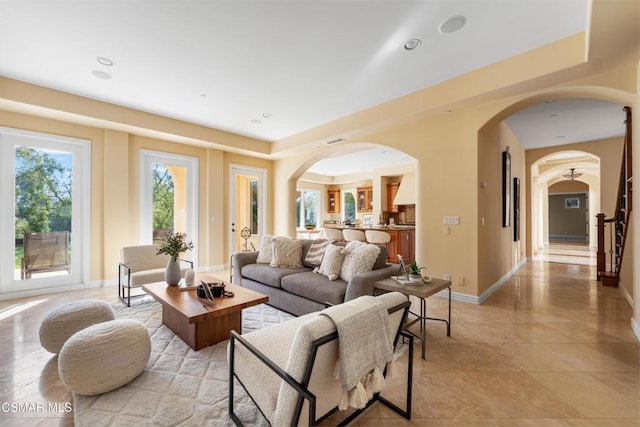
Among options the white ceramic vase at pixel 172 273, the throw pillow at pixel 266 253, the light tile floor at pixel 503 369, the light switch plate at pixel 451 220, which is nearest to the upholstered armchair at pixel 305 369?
the light tile floor at pixel 503 369

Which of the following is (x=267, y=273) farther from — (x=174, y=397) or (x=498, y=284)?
(x=498, y=284)

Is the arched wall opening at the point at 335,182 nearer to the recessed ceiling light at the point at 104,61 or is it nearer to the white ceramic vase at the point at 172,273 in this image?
the white ceramic vase at the point at 172,273

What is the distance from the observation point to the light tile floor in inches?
67.4

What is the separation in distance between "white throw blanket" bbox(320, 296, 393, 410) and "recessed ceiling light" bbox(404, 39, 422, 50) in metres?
2.59

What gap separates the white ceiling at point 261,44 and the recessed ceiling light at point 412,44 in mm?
65

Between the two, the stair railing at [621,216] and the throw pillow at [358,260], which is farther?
the stair railing at [621,216]

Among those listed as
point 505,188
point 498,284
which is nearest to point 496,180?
point 505,188

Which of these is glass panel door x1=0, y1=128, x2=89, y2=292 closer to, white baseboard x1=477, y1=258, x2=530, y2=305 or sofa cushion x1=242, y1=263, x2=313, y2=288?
sofa cushion x1=242, y1=263, x2=313, y2=288

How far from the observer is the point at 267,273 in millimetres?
3664

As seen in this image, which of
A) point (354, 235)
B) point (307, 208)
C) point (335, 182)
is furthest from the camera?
point (335, 182)

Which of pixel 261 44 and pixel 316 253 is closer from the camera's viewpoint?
pixel 261 44

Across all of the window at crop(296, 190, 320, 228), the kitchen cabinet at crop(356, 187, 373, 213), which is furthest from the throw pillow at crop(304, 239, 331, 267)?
the kitchen cabinet at crop(356, 187, 373, 213)

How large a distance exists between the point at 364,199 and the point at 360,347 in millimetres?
10021

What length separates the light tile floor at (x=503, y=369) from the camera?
67.4 inches
